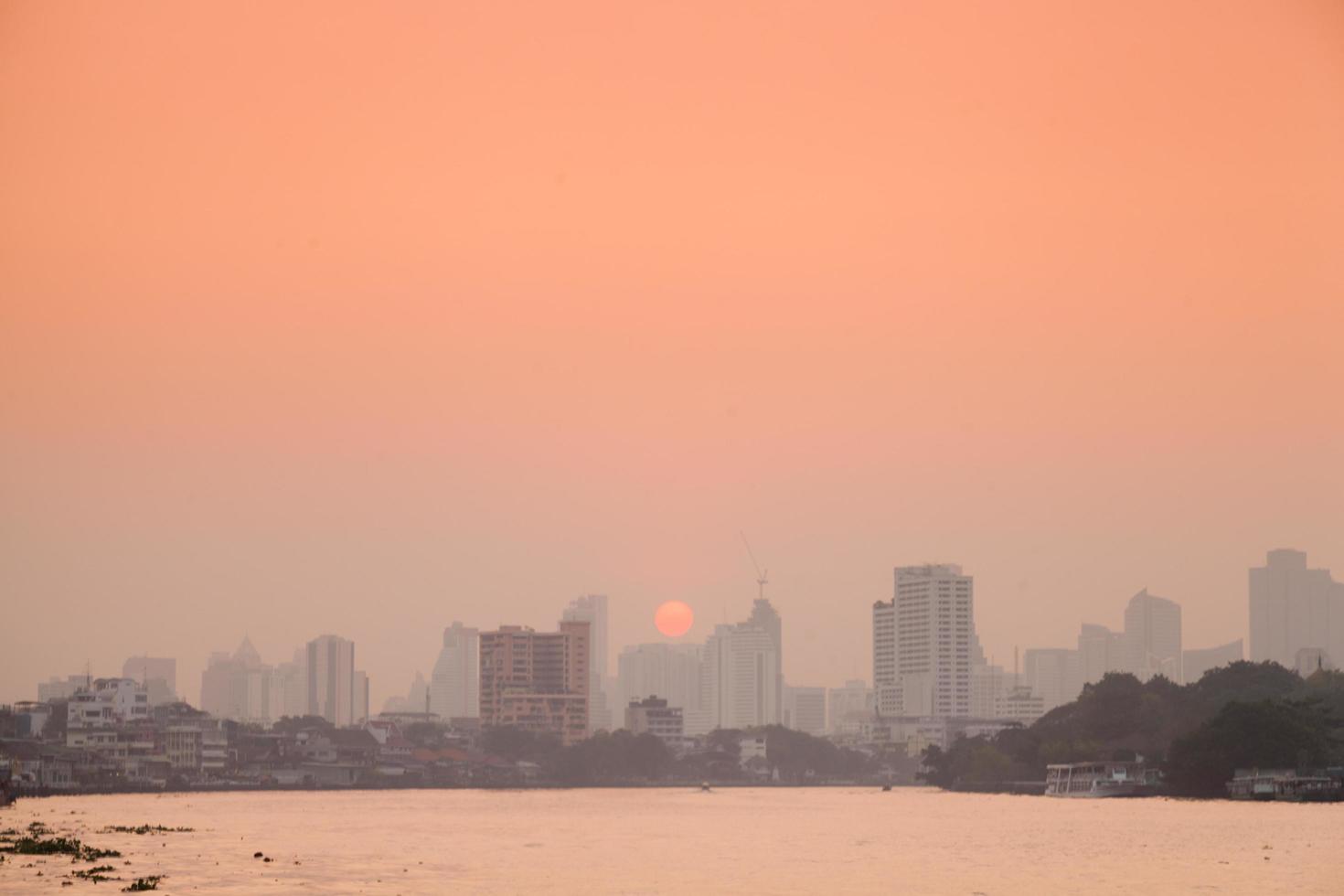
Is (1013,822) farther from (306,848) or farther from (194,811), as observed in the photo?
(194,811)

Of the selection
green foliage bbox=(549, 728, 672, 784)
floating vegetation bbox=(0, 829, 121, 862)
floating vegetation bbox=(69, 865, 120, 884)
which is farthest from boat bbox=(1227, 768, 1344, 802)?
green foliage bbox=(549, 728, 672, 784)

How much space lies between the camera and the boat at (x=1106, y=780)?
124 meters

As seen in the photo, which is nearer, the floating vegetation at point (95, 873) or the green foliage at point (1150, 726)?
the floating vegetation at point (95, 873)

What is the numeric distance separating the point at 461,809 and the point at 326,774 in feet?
230

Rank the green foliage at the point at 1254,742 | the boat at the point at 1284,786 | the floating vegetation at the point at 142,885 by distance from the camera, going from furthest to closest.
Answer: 1. the green foliage at the point at 1254,742
2. the boat at the point at 1284,786
3. the floating vegetation at the point at 142,885

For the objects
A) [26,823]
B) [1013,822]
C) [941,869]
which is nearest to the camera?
[941,869]

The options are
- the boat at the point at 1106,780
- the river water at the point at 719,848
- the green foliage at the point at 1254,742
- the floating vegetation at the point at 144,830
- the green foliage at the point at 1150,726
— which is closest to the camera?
the river water at the point at 719,848

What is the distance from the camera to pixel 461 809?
11538cm

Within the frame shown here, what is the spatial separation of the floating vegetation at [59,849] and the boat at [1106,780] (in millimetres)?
75320

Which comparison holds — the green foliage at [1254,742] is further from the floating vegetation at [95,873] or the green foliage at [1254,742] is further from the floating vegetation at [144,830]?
the floating vegetation at [95,873]

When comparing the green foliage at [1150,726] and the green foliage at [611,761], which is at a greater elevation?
the green foliage at [1150,726]

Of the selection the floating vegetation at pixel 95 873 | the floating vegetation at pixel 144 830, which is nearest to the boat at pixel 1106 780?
the floating vegetation at pixel 144 830

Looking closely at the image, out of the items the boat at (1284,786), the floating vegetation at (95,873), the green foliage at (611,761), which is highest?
the floating vegetation at (95,873)

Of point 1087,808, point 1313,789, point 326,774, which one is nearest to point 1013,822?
point 1087,808
